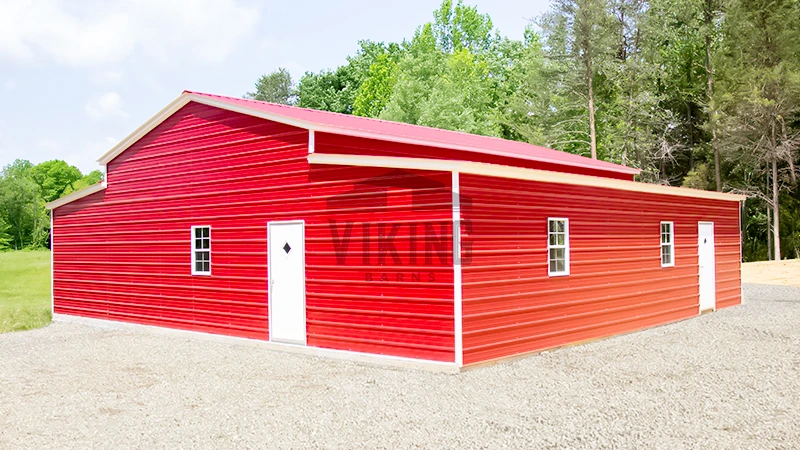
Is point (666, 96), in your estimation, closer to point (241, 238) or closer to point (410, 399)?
point (241, 238)

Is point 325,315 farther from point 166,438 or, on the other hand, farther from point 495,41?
point 495,41

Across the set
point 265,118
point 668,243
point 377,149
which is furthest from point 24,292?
point 668,243

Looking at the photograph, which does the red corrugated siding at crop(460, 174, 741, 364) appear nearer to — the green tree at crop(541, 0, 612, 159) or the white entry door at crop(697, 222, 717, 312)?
the white entry door at crop(697, 222, 717, 312)

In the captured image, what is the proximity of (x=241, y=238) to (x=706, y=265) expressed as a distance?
10.5 m

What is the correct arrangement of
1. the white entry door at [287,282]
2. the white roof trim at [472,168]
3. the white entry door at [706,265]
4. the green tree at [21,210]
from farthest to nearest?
1. the green tree at [21,210]
2. the white entry door at [706,265]
3. the white entry door at [287,282]
4. the white roof trim at [472,168]

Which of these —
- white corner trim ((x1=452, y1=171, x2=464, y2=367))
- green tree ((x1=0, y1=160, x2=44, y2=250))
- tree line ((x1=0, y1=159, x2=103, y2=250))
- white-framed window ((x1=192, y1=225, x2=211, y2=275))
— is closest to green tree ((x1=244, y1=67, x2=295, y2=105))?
tree line ((x1=0, y1=159, x2=103, y2=250))

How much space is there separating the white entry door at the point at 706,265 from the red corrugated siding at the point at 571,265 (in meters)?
0.29

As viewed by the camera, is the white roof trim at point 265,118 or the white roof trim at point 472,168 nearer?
the white roof trim at point 472,168

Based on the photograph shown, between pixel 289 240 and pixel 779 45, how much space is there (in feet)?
86.3

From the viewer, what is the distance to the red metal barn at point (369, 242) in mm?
9195

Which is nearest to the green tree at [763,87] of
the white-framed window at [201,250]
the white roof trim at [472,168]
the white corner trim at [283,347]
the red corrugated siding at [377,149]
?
the white roof trim at [472,168]

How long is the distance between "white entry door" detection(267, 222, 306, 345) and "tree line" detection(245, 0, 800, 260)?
839 inches

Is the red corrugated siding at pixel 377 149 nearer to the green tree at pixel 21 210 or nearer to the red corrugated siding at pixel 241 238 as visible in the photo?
the red corrugated siding at pixel 241 238

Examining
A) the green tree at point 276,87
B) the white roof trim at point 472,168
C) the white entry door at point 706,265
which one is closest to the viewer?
the white roof trim at point 472,168
